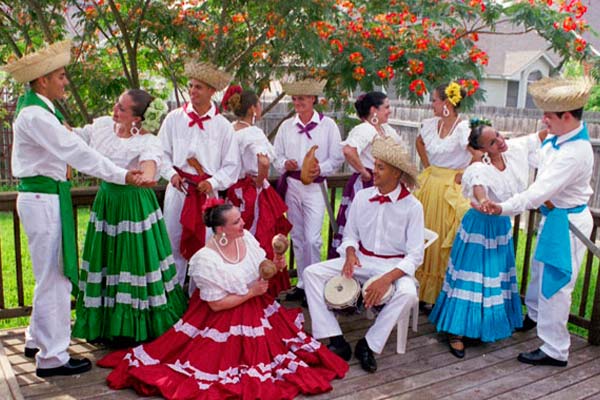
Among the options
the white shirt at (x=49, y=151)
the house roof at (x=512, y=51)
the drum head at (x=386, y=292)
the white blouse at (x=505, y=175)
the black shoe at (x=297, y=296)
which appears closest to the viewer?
the white shirt at (x=49, y=151)

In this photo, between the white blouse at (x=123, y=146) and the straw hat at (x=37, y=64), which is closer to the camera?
the straw hat at (x=37, y=64)

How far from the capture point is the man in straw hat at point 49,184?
304cm

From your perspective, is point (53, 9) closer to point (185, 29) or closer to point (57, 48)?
point (185, 29)

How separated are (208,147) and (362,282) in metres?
1.39

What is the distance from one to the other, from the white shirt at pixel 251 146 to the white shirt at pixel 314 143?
35cm

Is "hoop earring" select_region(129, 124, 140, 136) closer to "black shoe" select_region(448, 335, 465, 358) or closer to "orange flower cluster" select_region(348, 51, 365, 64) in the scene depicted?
"orange flower cluster" select_region(348, 51, 365, 64)

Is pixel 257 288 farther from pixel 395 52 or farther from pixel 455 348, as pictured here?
pixel 395 52

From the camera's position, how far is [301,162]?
15.0 feet

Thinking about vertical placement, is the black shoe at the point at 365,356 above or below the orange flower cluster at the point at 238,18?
below

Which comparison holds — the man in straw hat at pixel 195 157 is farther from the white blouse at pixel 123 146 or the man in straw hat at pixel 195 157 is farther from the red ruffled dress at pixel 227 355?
the red ruffled dress at pixel 227 355

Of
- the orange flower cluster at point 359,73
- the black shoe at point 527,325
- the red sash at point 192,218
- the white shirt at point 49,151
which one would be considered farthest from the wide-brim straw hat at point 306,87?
the black shoe at point 527,325

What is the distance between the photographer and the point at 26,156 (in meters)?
3.12

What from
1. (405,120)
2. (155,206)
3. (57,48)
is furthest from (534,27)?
(405,120)

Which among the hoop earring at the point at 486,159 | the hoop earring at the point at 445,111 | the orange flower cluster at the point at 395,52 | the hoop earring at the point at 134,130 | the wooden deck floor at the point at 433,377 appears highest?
the orange flower cluster at the point at 395,52
